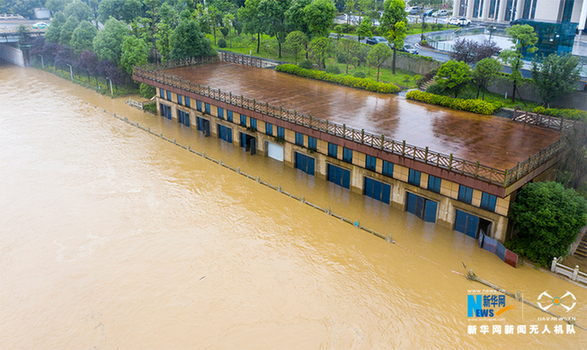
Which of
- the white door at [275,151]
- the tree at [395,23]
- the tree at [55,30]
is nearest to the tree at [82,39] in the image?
the tree at [55,30]

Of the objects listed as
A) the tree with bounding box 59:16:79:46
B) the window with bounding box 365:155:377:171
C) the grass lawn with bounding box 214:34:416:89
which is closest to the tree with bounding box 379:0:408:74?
the grass lawn with bounding box 214:34:416:89

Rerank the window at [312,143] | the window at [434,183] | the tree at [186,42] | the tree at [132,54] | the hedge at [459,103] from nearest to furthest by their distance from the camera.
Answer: the window at [434,183]
the window at [312,143]
the hedge at [459,103]
the tree at [186,42]
the tree at [132,54]

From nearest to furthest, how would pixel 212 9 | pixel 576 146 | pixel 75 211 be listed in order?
pixel 576 146
pixel 75 211
pixel 212 9

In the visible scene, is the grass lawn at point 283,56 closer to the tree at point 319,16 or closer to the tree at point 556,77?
the tree at point 319,16

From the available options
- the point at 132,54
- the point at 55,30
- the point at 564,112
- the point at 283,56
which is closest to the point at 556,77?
the point at 564,112

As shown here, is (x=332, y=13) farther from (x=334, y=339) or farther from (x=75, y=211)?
(x=334, y=339)

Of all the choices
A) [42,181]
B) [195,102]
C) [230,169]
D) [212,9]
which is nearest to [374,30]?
[212,9]
